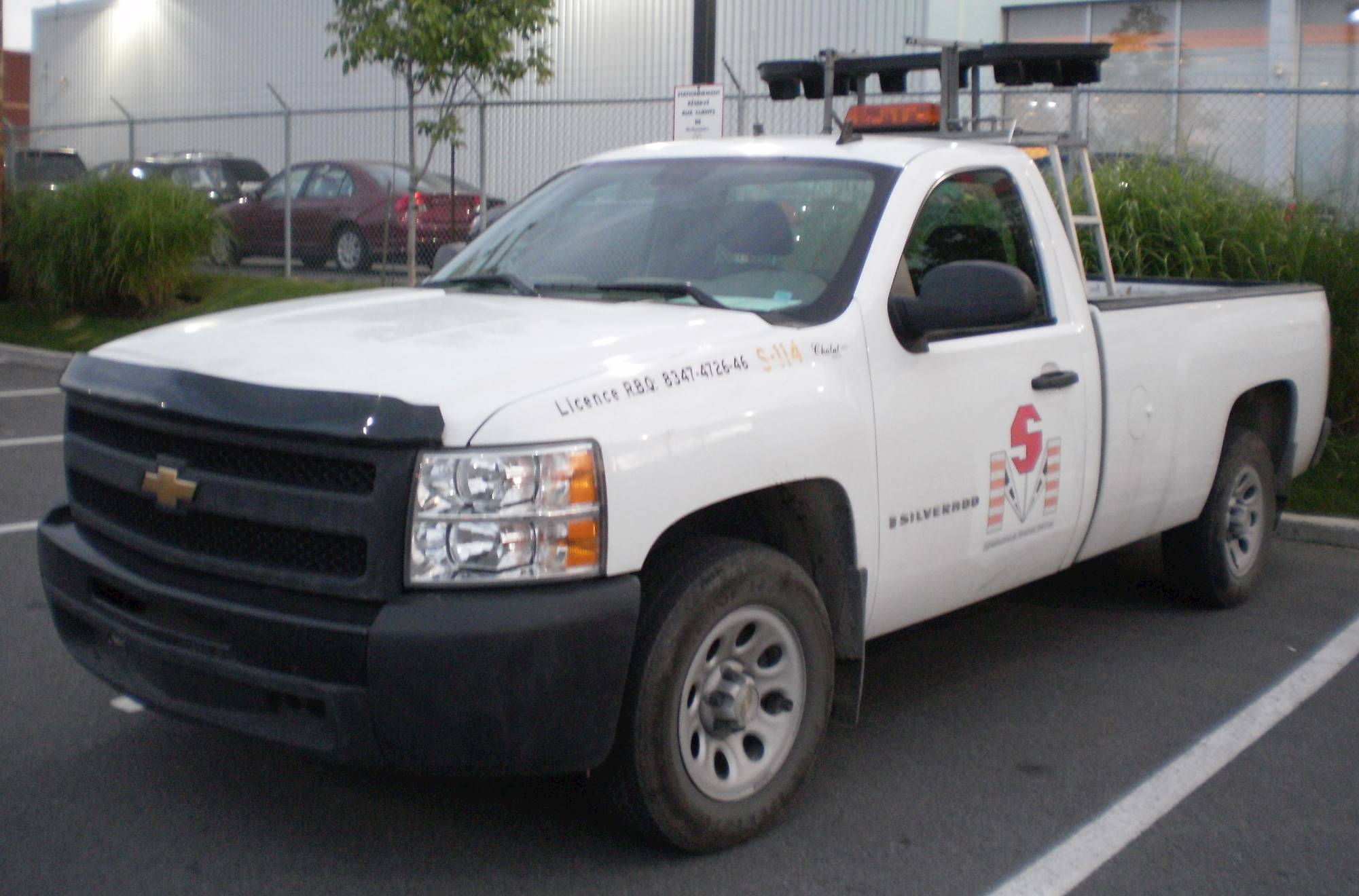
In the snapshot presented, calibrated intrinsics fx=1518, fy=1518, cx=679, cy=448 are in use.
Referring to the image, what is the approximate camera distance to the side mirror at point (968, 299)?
4.22m

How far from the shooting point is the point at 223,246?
16.8 metres

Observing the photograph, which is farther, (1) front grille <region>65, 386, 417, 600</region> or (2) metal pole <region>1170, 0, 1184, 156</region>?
(2) metal pole <region>1170, 0, 1184, 156</region>

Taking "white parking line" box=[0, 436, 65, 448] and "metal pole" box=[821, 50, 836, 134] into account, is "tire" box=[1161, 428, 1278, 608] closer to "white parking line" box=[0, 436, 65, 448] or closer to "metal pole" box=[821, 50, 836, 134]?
"metal pole" box=[821, 50, 836, 134]

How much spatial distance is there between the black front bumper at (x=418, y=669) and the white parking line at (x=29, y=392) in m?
9.69

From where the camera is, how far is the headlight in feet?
10.8

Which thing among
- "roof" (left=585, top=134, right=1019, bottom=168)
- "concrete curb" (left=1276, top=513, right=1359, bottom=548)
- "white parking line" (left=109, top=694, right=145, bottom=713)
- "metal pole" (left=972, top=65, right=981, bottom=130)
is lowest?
"white parking line" (left=109, top=694, right=145, bottom=713)

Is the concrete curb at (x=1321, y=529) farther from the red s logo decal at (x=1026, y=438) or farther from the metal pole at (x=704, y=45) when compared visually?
the metal pole at (x=704, y=45)

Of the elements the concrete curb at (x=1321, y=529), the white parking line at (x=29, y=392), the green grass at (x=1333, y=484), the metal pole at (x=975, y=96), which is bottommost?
the concrete curb at (x=1321, y=529)

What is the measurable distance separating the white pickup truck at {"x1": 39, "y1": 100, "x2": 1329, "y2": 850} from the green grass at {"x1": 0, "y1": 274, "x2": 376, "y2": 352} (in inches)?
426

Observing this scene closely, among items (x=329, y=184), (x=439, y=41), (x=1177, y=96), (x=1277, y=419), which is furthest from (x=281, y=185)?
(x=1277, y=419)

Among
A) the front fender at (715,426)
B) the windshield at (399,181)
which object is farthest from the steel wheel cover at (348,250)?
the front fender at (715,426)

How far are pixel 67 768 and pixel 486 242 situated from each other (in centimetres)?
217

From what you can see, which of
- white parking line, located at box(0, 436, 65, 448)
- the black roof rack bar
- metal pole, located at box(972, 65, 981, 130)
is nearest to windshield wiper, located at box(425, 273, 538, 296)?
the black roof rack bar

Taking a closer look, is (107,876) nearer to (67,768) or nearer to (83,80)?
(67,768)
